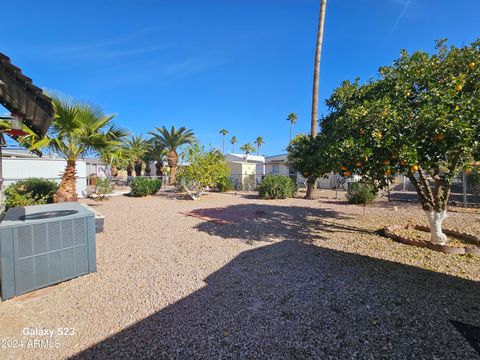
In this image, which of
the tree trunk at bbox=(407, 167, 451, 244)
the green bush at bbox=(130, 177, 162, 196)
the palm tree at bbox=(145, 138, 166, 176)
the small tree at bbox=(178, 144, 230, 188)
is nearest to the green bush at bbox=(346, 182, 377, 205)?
the tree trunk at bbox=(407, 167, 451, 244)

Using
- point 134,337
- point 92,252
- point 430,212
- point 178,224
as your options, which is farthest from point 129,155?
point 430,212

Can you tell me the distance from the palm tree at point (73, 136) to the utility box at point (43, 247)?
371 cm

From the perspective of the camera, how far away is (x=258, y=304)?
2.97 m

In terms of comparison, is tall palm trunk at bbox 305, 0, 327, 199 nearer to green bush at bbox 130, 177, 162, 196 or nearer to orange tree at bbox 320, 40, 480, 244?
orange tree at bbox 320, 40, 480, 244

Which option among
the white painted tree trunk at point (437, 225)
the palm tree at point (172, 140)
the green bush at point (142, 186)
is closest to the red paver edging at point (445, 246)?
the white painted tree trunk at point (437, 225)

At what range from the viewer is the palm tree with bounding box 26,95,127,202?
6.61 meters

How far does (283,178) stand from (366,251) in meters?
9.48

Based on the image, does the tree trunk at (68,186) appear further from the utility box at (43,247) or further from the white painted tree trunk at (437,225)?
the white painted tree trunk at (437,225)

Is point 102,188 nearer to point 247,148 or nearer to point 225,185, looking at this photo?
point 225,185

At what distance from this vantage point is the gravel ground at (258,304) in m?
2.22

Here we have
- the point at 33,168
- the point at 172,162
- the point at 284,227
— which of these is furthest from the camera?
the point at 172,162

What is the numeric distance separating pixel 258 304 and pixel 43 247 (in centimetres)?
315

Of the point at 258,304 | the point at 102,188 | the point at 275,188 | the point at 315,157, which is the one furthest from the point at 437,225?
the point at 102,188

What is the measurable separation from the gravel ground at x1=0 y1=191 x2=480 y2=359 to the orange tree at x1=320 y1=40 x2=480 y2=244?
1.80 metres
